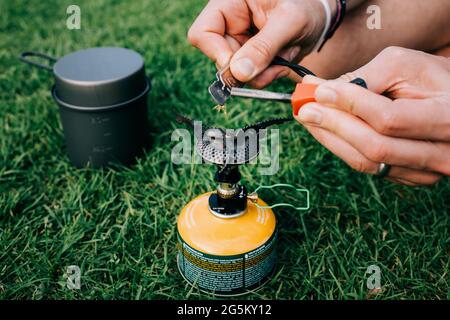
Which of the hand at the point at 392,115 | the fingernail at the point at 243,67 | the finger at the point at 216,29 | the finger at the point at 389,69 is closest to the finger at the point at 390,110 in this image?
the hand at the point at 392,115

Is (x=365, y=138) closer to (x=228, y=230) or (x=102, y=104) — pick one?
(x=228, y=230)

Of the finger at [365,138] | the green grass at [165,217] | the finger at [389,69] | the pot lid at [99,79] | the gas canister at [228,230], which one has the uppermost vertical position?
the finger at [389,69]

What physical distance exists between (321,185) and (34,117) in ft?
4.03

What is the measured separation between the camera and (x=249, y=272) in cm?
135

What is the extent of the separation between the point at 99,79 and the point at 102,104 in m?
0.09

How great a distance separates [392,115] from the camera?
1102mm

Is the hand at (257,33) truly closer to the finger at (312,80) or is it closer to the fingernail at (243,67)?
the fingernail at (243,67)

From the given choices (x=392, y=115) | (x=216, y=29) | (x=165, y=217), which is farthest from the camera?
(x=165, y=217)

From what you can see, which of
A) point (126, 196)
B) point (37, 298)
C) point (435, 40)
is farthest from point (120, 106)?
point (435, 40)

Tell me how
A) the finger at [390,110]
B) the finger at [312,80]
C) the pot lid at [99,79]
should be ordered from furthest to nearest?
the pot lid at [99,79]
the finger at [312,80]
the finger at [390,110]

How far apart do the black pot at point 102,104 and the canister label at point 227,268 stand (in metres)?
0.60

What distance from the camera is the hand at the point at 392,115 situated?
1.11 metres

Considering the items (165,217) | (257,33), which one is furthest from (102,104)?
(257,33)

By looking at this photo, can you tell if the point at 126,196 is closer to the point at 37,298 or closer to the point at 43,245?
the point at 43,245
